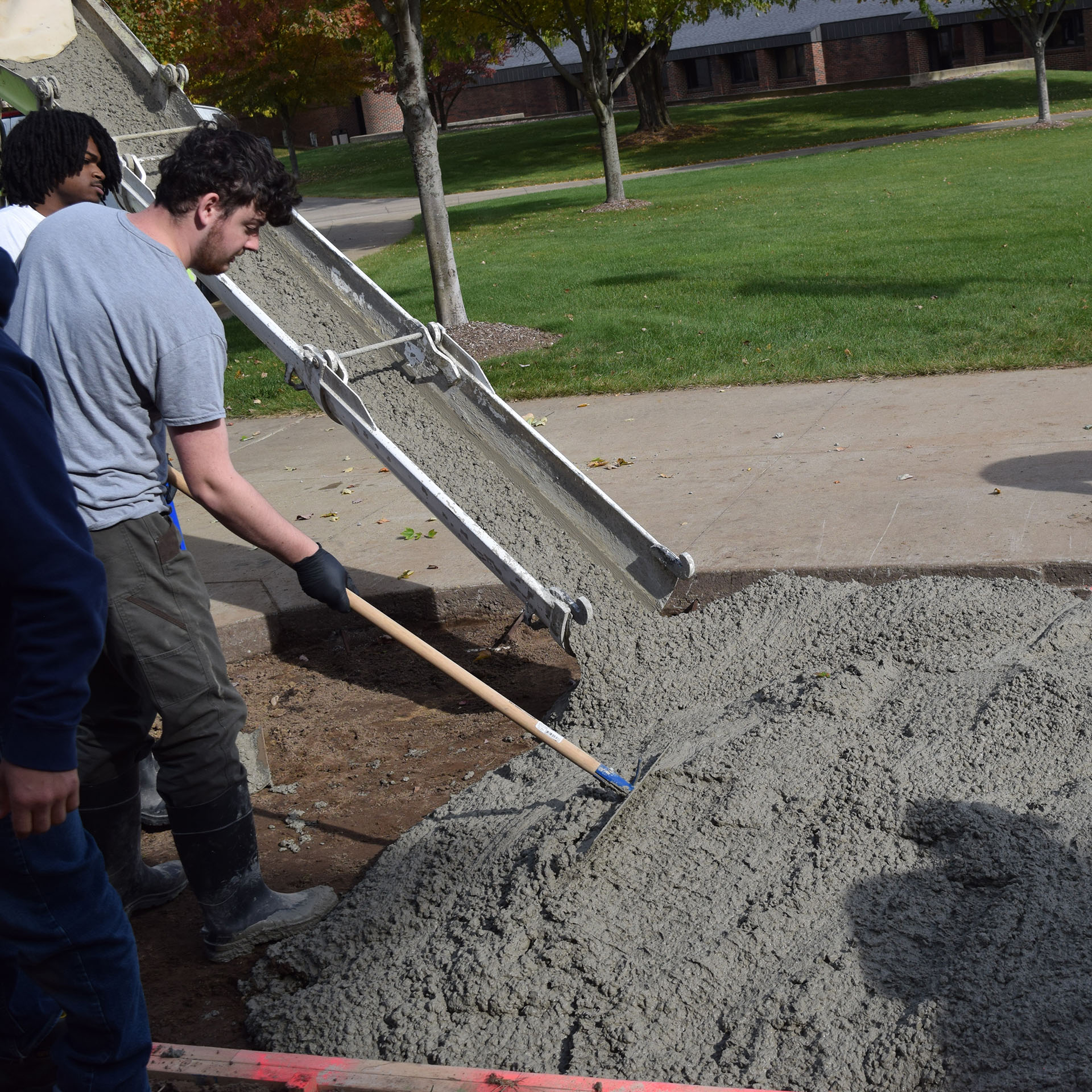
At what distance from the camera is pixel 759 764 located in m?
3.47

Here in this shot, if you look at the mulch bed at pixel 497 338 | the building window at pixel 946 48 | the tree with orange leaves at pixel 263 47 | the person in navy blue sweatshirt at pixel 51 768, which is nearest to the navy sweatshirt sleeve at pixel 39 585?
the person in navy blue sweatshirt at pixel 51 768

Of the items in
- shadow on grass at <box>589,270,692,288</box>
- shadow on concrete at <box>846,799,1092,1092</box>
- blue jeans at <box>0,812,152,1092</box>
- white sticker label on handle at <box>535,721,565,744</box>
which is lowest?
shadow on concrete at <box>846,799,1092,1092</box>

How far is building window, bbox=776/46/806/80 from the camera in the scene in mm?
47000

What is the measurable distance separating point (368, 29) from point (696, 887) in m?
24.1

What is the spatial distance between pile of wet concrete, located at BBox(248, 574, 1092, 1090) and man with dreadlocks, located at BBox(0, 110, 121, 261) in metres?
2.45

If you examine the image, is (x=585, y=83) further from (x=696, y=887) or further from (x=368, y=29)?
(x=696, y=887)

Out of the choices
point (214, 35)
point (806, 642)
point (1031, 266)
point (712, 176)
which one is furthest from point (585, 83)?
point (806, 642)

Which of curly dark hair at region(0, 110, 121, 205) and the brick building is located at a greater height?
the brick building

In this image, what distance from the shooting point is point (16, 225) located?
12.3 ft

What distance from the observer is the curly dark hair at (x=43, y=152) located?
3.73m

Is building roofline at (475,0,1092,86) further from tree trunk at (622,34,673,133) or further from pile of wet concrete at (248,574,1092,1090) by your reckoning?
pile of wet concrete at (248,574,1092,1090)

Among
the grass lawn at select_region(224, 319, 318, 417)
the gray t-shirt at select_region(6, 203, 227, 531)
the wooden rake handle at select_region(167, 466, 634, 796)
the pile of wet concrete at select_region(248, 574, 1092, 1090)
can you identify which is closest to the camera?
the pile of wet concrete at select_region(248, 574, 1092, 1090)

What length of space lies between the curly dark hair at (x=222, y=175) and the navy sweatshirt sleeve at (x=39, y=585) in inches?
44.5

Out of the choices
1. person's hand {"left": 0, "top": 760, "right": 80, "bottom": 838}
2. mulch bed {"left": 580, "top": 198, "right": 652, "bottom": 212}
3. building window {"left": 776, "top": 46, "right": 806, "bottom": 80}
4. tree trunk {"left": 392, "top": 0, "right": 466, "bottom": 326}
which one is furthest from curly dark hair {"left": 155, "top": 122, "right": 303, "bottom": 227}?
building window {"left": 776, "top": 46, "right": 806, "bottom": 80}
